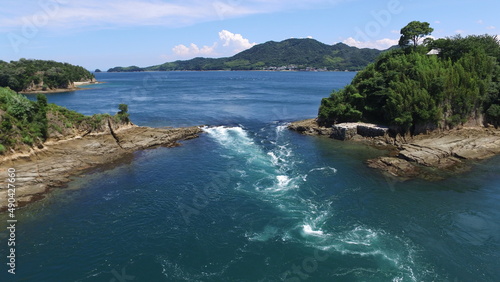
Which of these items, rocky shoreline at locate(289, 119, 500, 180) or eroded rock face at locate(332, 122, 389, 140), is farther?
eroded rock face at locate(332, 122, 389, 140)

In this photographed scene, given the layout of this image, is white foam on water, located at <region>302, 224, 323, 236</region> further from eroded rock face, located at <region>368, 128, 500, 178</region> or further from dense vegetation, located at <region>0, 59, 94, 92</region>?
dense vegetation, located at <region>0, 59, 94, 92</region>

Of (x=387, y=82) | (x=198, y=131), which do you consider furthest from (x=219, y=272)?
(x=387, y=82)

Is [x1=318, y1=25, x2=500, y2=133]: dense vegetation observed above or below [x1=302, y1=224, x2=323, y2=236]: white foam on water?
above

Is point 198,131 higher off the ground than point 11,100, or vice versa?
point 11,100

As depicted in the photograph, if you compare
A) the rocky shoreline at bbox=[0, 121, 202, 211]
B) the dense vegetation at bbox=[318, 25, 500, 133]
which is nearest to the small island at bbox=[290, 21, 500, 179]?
the dense vegetation at bbox=[318, 25, 500, 133]

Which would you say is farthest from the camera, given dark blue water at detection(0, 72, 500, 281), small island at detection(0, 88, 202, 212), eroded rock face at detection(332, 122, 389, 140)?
eroded rock face at detection(332, 122, 389, 140)

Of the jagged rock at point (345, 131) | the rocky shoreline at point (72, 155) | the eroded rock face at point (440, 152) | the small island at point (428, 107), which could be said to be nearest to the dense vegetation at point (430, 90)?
the small island at point (428, 107)

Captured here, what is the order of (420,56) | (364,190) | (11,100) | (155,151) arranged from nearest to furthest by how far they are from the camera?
(364,190)
(11,100)
(155,151)
(420,56)

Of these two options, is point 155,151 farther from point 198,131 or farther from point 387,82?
point 387,82
